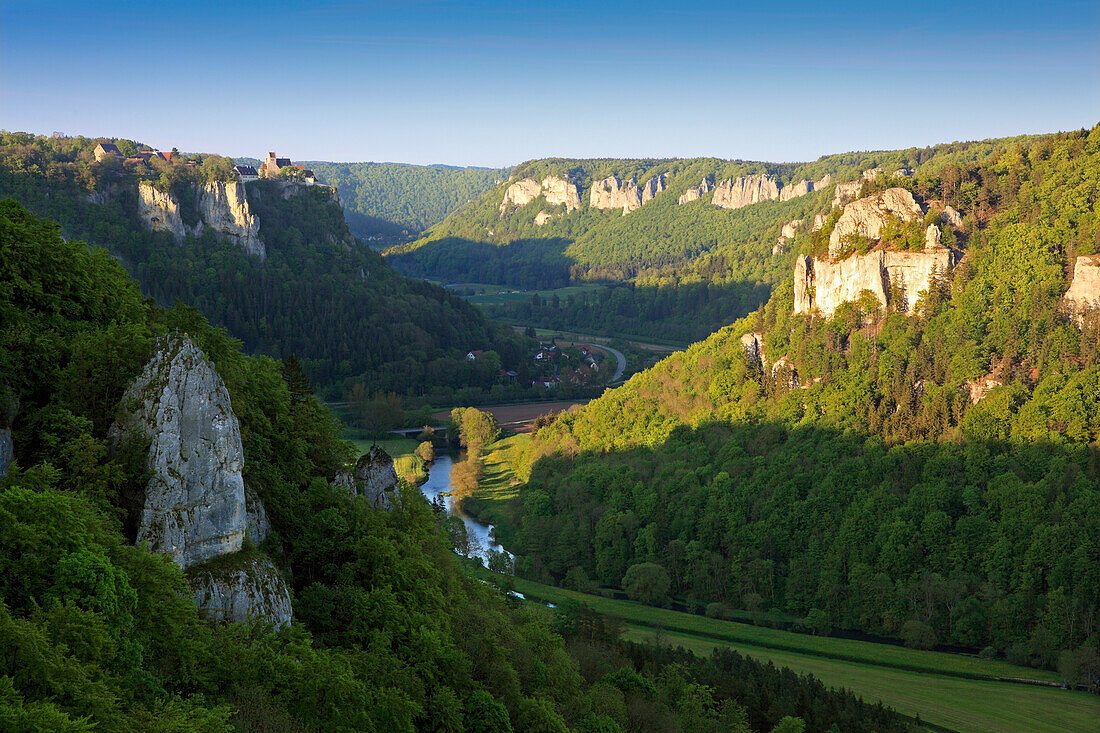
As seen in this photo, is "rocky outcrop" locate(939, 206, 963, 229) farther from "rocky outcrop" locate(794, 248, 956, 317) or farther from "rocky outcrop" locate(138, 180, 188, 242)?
"rocky outcrop" locate(138, 180, 188, 242)

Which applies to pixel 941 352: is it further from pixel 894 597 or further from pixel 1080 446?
pixel 894 597

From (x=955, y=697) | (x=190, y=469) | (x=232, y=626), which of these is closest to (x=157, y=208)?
(x=190, y=469)

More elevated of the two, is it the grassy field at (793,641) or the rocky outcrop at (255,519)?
the rocky outcrop at (255,519)

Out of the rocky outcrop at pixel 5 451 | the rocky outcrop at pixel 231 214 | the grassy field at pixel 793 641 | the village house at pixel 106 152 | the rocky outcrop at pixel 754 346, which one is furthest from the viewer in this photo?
the rocky outcrop at pixel 231 214

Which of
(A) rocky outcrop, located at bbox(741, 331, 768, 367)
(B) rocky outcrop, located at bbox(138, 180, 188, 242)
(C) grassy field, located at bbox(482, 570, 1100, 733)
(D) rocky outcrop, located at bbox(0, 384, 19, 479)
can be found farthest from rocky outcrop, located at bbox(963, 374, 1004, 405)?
(B) rocky outcrop, located at bbox(138, 180, 188, 242)

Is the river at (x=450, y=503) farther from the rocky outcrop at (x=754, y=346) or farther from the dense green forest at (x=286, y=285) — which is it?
the rocky outcrop at (x=754, y=346)

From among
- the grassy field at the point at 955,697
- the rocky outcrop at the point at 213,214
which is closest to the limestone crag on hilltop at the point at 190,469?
the grassy field at the point at 955,697

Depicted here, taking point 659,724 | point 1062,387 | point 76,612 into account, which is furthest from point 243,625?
point 1062,387
